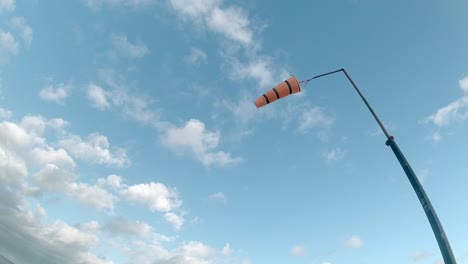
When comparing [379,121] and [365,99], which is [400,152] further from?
[365,99]

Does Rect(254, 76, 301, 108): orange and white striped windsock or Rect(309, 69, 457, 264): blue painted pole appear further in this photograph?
Rect(254, 76, 301, 108): orange and white striped windsock

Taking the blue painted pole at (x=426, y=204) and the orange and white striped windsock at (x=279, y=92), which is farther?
the orange and white striped windsock at (x=279, y=92)

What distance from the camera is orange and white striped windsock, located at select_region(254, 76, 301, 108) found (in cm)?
752

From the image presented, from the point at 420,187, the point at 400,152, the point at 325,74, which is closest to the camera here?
the point at 420,187

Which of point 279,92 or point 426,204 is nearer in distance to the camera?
point 426,204

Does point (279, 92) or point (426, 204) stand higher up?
point (279, 92)

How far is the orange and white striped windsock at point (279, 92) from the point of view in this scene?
296 inches

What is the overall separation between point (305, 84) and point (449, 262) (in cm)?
674

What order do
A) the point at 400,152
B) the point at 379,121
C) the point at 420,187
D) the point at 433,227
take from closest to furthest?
the point at 433,227, the point at 420,187, the point at 400,152, the point at 379,121

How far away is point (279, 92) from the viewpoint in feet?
25.9

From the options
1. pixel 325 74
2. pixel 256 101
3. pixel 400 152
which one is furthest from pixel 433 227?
pixel 325 74

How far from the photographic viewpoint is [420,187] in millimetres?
7066

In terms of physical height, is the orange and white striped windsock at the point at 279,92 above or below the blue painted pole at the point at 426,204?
above

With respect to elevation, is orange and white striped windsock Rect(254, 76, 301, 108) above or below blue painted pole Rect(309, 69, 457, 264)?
above
